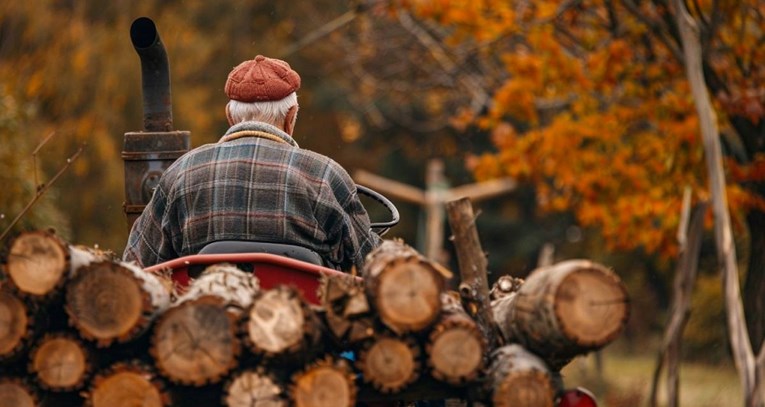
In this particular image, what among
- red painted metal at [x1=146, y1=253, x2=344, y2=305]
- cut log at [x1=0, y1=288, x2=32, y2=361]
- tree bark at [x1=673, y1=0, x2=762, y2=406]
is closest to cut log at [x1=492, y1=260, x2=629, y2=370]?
red painted metal at [x1=146, y1=253, x2=344, y2=305]

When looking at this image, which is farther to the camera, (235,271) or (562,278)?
(235,271)

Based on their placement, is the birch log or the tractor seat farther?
the tractor seat

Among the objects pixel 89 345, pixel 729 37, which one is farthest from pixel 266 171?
pixel 729 37

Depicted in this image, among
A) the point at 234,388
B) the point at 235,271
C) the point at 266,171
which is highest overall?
the point at 266,171

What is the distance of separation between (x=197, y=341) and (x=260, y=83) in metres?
1.83

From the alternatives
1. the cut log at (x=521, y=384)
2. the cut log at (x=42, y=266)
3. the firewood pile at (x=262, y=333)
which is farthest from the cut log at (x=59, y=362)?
the cut log at (x=521, y=384)

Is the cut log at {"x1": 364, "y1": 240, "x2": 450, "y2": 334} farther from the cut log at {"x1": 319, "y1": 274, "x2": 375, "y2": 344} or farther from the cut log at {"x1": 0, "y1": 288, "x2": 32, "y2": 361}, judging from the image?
the cut log at {"x1": 0, "y1": 288, "x2": 32, "y2": 361}

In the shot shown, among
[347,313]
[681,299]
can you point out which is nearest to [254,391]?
[347,313]

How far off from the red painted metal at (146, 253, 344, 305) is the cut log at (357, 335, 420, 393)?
0.60m

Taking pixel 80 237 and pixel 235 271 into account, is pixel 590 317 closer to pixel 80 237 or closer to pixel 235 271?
pixel 235 271

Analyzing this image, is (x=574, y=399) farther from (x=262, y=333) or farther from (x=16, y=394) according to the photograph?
(x=16, y=394)

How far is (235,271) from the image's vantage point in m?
4.52

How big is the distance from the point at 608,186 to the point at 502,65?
462cm

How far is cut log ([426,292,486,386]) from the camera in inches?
166
